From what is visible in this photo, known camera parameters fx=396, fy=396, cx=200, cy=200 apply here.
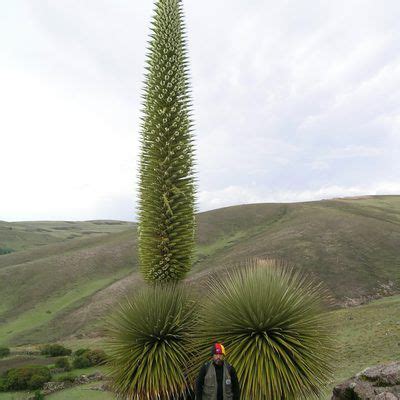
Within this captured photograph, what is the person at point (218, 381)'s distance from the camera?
6.21 metres

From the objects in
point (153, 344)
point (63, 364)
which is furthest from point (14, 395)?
point (153, 344)

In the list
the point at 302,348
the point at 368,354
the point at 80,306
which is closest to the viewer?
the point at 302,348

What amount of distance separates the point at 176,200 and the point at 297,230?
62498mm

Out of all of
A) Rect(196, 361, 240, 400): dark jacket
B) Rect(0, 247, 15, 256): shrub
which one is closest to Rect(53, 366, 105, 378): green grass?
Rect(196, 361, 240, 400): dark jacket

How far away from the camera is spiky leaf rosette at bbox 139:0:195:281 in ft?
24.6

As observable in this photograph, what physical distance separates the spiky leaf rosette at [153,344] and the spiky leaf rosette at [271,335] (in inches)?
17.5

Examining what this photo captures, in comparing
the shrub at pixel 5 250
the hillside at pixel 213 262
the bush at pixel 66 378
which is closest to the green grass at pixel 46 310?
the hillside at pixel 213 262

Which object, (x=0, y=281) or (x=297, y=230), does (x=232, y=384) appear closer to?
(x=297, y=230)

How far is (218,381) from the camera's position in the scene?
6.26 metres

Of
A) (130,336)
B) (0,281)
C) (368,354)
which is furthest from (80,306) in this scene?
(130,336)

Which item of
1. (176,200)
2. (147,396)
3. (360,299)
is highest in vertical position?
(176,200)

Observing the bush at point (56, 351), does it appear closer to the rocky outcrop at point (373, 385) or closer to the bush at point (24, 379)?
the bush at point (24, 379)

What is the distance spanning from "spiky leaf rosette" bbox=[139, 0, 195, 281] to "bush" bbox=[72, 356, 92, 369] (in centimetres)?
2655

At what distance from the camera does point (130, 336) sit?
7.04 meters
